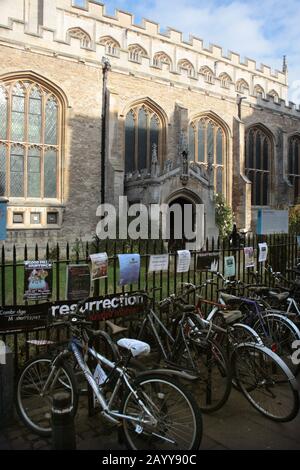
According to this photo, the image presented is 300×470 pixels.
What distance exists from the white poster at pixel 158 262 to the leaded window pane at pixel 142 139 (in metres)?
14.6

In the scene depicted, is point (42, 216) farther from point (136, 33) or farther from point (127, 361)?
point (136, 33)

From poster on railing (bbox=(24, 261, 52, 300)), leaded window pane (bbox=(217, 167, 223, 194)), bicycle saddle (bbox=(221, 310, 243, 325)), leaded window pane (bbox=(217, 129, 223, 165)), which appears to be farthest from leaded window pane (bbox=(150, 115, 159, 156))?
bicycle saddle (bbox=(221, 310, 243, 325))

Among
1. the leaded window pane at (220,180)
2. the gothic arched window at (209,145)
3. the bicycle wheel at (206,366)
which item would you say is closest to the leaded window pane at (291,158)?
the gothic arched window at (209,145)

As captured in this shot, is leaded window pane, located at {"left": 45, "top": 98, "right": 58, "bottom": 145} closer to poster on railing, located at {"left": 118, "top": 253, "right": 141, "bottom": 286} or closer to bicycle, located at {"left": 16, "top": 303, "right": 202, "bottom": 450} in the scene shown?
poster on railing, located at {"left": 118, "top": 253, "right": 141, "bottom": 286}

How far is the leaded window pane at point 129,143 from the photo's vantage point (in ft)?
62.4

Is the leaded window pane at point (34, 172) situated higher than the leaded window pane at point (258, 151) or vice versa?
the leaded window pane at point (258, 151)

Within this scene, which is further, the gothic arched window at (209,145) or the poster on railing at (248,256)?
the gothic arched window at (209,145)

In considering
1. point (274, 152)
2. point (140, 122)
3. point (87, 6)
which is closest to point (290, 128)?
point (274, 152)

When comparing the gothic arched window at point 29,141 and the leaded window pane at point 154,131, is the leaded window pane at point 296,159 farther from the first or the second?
the gothic arched window at point 29,141

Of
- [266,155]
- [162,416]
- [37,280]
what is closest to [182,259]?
[37,280]

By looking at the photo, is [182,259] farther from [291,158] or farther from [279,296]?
[291,158]

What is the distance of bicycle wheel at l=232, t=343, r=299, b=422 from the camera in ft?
12.6

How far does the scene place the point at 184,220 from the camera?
18.0m

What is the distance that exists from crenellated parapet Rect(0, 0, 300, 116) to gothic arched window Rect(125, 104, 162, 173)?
1.81 m
